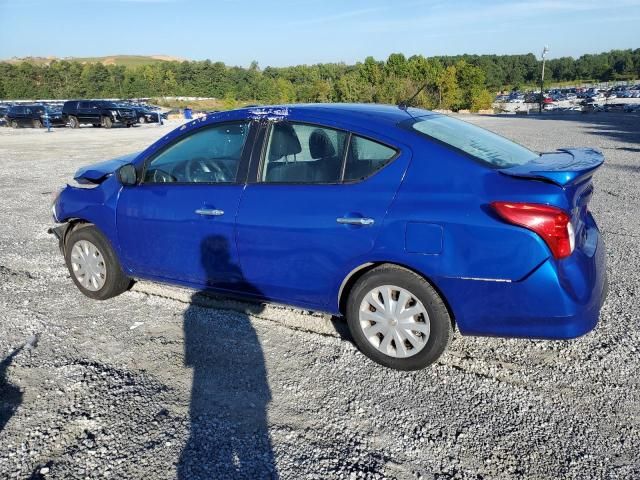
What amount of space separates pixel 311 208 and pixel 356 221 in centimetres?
35

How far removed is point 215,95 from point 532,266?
82.7 metres

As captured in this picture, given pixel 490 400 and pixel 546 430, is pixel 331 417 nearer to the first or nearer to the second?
pixel 490 400

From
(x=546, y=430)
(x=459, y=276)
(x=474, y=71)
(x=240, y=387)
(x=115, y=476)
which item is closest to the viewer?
(x=115, y=476)

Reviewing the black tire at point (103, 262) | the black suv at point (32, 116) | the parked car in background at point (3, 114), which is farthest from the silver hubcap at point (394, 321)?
the parked car in background at point (3, 114)

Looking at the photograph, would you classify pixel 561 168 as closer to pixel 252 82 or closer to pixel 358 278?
pixel 358 278

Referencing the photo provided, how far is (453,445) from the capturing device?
8.95 feet

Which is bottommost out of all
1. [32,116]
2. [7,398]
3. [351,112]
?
[7,398]

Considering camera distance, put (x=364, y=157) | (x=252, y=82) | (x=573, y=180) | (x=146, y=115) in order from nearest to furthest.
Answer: (x=573, y=180) → (x=364, y=157) → (x=146, y=115) → (x=252, y=82)

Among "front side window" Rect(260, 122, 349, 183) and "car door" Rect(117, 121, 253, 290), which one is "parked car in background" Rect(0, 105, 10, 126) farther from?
"front side window" Rect(260, 122, 349, 183)

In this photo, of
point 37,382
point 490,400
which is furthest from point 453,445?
point 37,382

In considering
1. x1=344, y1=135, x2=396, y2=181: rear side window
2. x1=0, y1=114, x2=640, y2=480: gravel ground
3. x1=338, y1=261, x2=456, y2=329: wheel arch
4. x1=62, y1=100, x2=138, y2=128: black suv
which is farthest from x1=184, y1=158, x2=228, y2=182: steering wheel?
x1=62, y1=100, x2=138, y2=128: black suv

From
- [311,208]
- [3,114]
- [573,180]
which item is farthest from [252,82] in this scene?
[573,180]

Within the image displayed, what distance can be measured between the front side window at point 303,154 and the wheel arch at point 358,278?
62cm

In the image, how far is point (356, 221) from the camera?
3.29 meters
